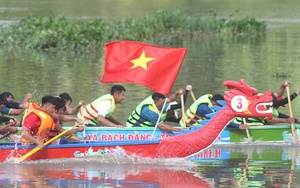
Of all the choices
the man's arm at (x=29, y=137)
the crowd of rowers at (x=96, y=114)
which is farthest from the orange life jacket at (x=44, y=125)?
the man's arm at (x=29, y=137)

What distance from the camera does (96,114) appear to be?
17.6 meters

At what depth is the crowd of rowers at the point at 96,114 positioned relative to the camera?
592 inches

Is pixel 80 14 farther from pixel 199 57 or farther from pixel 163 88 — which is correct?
pixel 163 88


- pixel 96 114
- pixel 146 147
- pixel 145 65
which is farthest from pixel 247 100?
pixel 96 114

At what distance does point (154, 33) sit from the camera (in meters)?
39.0

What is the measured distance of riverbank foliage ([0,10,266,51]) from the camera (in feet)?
113

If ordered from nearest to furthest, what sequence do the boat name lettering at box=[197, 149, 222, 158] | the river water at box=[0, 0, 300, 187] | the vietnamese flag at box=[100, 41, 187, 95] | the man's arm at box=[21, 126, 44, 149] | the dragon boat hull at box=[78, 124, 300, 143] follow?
1. the river water at box=[0, 0, 300, 187]
2. the man's arm at box=[21, 126, 44, 149]
3. the vietnamese flag at box=[100, 41, 187, 95]
4. the boat name lettering at box=[197, 149, 222, 158]
5. the dragon boat hull at box=[78, 124, 300, 143]

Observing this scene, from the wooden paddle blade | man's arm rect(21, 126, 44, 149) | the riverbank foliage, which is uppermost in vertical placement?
the riverbank foliage

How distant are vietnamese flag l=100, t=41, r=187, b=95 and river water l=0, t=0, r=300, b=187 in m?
1.58

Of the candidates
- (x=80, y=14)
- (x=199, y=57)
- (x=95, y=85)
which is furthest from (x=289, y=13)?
(x=95, y=85)

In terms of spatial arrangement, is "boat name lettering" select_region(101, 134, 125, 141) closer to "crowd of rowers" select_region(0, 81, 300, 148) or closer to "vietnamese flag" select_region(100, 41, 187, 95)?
"crowd of rowers" select_region(0, 81, 300, 148)

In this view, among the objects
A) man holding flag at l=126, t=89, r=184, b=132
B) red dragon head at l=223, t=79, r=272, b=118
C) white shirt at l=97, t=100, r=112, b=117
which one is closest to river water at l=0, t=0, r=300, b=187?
red dragon head at l=223, t=79, r=272, b=118

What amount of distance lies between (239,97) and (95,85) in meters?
12.3

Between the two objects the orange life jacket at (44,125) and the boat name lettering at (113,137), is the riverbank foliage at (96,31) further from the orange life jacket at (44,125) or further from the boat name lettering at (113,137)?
the orange life jacket at (44,125)
